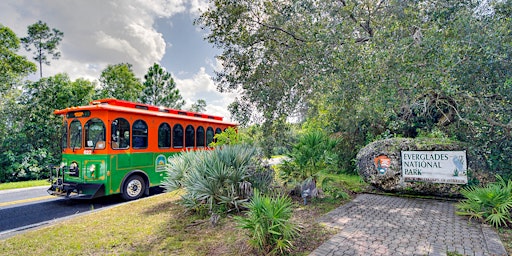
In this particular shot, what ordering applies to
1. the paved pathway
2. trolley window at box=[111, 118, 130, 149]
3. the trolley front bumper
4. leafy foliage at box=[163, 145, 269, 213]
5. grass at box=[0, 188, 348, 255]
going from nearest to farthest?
the paved pathway < grass at box=[0, 188, 348, 255] < leafy foliage at box=[163, 145, 269, 213] < the trolley front bumper < trolley window at box=[111, 118, 130, 149]

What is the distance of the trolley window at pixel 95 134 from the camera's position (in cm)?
747

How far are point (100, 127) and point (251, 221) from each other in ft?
19.7

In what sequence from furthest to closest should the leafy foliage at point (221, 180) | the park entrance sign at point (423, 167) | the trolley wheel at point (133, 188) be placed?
the trolley wheel at point (133, 188)
the park entrance sign at point (423, 167)
the leafy foliage at point (221, 180)

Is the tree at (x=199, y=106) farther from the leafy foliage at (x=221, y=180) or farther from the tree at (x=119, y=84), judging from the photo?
the leafy foliage at (x=221, y=180)

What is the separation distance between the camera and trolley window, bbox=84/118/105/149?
7473 mm

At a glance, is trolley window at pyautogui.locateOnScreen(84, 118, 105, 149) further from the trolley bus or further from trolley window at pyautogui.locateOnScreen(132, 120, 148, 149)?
trolley window at pyautogui.locateOnScreen(132, 120, 148, 149)

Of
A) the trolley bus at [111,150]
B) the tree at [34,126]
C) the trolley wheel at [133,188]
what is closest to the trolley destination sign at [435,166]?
the trolley bus at [111,150]

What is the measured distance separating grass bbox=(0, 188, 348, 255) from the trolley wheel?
1997 mm

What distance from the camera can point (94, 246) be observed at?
4133mm

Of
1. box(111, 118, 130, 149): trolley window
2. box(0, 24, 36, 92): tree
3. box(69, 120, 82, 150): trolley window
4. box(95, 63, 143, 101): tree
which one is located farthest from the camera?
box(95, 63, 143, 101): tree

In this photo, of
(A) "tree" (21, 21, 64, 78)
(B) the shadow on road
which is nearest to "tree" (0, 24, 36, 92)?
(A) "tree" (21, 21, 64, 78)

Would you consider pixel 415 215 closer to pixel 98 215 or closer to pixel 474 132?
pixel 474 132

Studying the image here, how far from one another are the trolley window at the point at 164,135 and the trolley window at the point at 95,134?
1.93 metres

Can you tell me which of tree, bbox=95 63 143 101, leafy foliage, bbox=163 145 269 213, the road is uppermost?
tree, bbox=95 63 143 101
